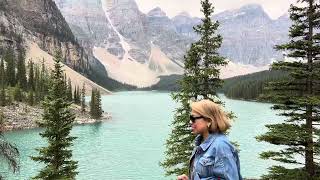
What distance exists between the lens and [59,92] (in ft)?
102

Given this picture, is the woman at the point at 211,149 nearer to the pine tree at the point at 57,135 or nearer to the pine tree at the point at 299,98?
the pine tree at the point at 299,98

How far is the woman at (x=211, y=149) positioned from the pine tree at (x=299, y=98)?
44.3ft

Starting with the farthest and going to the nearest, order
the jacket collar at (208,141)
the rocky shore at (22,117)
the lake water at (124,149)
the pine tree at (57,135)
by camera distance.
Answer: the rocky shore at (22,117) → the lake water at (124,149) → the pine tree at (57,135) → the jacket collar at (208,141)

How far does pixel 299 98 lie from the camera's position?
749 inches

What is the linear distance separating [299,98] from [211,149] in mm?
14238

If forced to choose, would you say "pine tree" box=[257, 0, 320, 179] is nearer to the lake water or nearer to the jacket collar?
the jacket collar

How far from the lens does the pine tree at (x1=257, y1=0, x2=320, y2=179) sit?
61.9 ft

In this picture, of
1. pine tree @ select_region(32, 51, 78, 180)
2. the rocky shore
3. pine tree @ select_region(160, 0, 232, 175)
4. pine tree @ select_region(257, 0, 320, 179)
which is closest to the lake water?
the rocky shore

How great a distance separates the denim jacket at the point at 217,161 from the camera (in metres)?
5.70

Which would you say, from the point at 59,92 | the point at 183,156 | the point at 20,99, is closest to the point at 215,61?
the point at 183,156

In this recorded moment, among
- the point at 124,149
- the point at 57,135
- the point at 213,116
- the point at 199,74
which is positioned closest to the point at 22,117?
the point at 124,149

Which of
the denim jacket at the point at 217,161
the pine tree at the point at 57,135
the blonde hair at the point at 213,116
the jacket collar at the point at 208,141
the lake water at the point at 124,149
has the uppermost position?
the blonde hair at the point at 213,116

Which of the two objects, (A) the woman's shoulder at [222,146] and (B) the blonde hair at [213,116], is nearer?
(A) the woman's shoulder at [222,146]

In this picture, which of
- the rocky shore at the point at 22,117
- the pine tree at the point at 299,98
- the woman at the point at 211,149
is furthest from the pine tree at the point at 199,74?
the rocky shore at the point at 22,117
